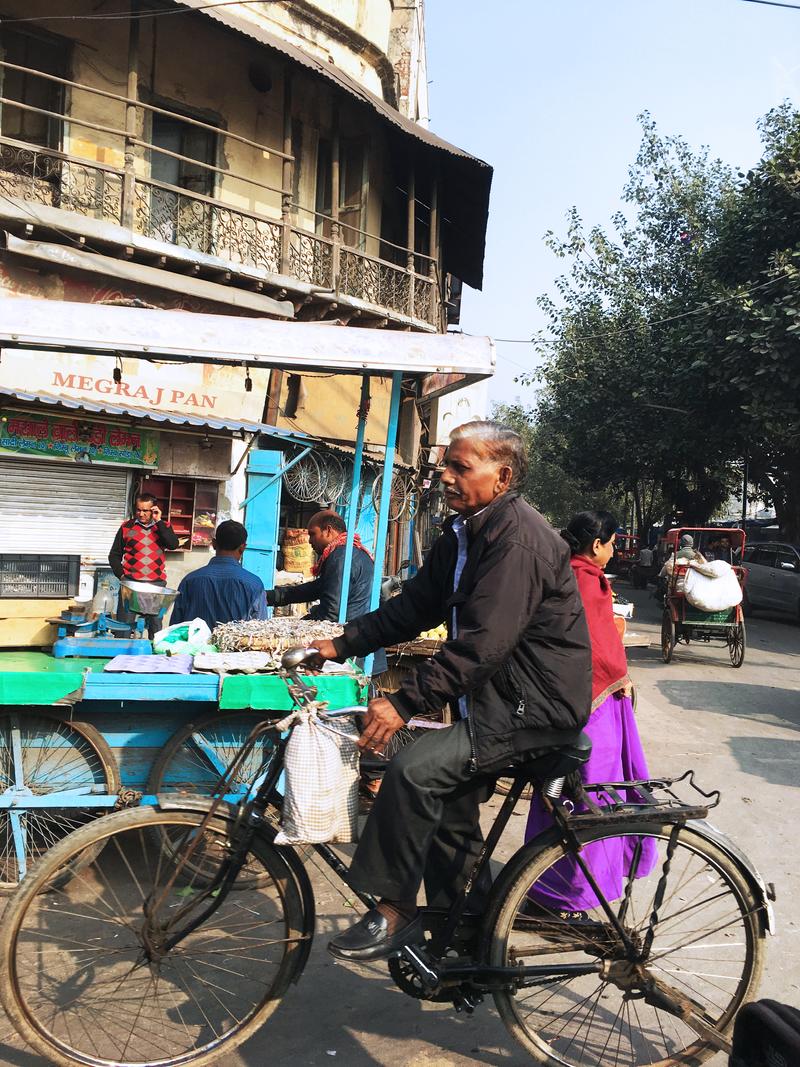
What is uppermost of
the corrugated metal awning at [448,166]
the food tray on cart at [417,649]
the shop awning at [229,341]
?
the corrugated metal awning at [448,166]

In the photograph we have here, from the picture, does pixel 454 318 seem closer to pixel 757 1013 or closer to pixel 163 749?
pixel 163 749

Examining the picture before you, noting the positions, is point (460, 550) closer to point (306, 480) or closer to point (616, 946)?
point (616, 946)

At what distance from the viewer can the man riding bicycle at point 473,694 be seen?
7.80ft

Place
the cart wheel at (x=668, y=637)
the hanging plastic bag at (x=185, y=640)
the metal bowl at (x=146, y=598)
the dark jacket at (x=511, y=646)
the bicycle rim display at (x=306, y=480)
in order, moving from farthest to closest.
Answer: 1. the bicycle rim display at (x=306, y=480)
2. the cart wheel at (x=668, y=637)
3. the metal bowl at (x=146, y=598)
4. the hanging plastic bag at (x=185, y=640)
5. the dark jacket at (x=511, y=646)

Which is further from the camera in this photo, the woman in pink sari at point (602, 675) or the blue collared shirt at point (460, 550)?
the woman in pink sari at point (602, 675)

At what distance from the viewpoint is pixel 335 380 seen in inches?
610

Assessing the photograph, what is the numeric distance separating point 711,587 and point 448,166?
31.7 feet

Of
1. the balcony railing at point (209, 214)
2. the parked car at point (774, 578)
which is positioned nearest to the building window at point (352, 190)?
the balcony railing at point (209, 214)

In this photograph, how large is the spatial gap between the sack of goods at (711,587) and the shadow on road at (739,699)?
1152mm

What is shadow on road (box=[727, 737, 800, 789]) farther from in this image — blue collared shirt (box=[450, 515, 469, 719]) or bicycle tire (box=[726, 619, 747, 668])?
blue collared shirt (box=[450, 515, 469, 719])

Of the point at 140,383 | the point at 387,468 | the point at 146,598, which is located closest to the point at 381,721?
the point at 387,468

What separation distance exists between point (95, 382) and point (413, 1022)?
979 centimetres

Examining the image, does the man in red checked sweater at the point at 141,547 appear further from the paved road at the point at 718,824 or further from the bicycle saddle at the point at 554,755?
the bicycle saddle at the point at 554,755

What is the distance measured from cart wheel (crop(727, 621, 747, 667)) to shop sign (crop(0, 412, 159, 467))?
306 inches
